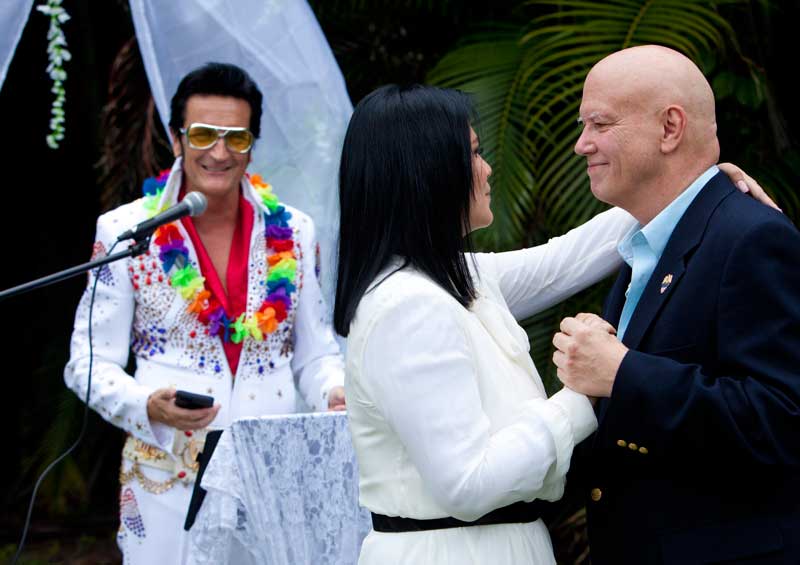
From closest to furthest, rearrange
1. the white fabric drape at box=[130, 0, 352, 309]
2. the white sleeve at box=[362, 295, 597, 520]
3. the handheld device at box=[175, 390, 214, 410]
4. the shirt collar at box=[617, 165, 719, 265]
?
the white sleeve at box=[362, 295, 597, 520]
the shirt collar at box=[617, 165, 719, 265]
the handheld device at box=[175, 390, 214, 410]
the white fabric drape at box=[130, 0, 352, 309]

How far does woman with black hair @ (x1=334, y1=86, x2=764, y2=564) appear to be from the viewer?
6.02 feet

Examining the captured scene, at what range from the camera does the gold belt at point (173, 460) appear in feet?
10.1

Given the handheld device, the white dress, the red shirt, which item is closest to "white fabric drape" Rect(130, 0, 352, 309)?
the red shirt

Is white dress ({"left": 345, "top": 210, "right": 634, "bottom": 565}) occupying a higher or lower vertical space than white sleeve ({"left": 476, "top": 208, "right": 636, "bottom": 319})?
lower

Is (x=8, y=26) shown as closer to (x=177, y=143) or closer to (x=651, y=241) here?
(x=177, y=143)

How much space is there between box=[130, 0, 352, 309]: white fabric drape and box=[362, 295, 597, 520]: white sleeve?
1.83m

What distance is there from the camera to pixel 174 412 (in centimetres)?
295

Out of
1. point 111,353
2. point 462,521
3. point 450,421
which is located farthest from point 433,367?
point 111,353

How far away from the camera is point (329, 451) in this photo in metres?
2.72

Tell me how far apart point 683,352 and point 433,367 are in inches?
18.9

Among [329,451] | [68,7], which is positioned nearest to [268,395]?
[329,451]

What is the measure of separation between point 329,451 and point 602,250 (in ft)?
2.75

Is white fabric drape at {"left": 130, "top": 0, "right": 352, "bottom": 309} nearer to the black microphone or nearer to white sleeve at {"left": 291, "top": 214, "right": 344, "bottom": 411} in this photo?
white sleeve at {"left": 291, "top": 214, "right": 344, "bottom": 411}

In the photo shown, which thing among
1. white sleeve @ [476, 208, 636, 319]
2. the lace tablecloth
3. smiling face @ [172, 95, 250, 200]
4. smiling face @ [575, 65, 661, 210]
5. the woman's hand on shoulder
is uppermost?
smiling face @ [172, 95, 250, 200]
